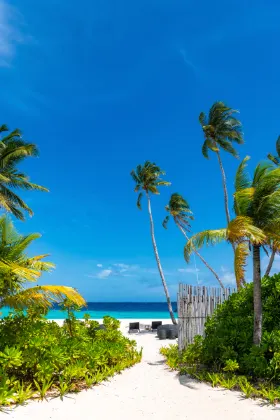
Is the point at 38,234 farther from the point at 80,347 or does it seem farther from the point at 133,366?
the point at 133,366

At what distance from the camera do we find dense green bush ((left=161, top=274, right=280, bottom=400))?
7.16 m

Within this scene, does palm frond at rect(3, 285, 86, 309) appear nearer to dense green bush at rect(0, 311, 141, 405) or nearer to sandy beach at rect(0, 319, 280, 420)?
dense green bush at rect(0, 311, 141, 405)

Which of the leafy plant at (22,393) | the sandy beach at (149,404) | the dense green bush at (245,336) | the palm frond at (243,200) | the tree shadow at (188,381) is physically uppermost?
the palm frond at (243,200)

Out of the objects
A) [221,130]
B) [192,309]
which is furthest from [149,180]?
[192,309]

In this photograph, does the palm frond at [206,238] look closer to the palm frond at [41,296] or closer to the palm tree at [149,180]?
the palm frond at [41,296]

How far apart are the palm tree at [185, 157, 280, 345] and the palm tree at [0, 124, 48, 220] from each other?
12631 millimetres

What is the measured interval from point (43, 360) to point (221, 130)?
20516 millimetres

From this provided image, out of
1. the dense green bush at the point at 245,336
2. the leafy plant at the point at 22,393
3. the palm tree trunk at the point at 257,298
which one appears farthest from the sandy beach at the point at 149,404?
the palm tree trunk at the point at 257,298

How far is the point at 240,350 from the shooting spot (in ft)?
26.5

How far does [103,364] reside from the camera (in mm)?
8125

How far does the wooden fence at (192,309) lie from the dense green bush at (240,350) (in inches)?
16.1

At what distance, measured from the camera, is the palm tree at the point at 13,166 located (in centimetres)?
1819

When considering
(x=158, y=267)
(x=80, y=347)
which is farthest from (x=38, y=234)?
(x=158, y=267)

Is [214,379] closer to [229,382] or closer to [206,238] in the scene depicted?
[229,382]
